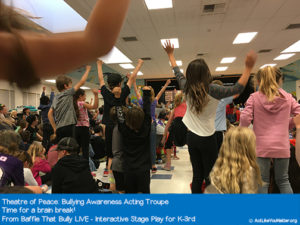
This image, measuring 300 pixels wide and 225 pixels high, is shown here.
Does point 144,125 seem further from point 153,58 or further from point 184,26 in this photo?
point 153,58

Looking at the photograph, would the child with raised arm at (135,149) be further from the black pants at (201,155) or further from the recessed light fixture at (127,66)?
the recessed light fixture at (127,66)

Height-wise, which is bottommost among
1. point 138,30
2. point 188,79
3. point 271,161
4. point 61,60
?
point 271,161

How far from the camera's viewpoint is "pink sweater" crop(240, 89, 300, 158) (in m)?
1.82

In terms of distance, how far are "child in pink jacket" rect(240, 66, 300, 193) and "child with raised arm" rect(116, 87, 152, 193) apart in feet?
3.04

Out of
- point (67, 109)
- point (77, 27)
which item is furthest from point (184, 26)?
point (77, 27)

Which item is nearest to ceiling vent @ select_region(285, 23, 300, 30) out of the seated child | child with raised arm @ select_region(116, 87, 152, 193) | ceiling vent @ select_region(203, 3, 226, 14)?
ceiling vent @ select_region(203, 3, 226, 14)

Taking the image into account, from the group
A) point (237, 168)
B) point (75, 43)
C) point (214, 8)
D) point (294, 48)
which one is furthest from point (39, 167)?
point (294, 48)

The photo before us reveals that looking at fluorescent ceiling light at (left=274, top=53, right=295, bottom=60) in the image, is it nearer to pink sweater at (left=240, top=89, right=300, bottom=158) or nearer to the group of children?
the group of children

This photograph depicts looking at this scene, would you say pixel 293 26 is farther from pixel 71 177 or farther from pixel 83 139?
pixel 71 177

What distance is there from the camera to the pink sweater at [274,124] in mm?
1819

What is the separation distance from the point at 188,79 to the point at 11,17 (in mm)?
1605

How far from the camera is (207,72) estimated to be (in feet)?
5.93

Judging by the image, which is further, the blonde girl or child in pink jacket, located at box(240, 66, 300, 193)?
child in pink jacket, located at box(240, 66, 300, 193)

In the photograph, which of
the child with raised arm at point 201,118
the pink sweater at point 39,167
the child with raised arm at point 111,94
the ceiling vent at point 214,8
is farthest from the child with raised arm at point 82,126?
the ceiling vent at point 214,8
